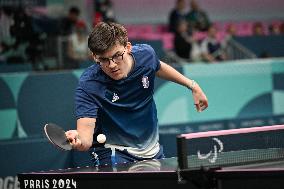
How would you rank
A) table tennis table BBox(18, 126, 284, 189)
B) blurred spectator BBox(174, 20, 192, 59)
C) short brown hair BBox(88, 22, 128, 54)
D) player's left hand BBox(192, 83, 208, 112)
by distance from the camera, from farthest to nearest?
blurred spectator BBox(174, 20, 192, 59) < player's left hand BBox(192, 83, 208, 112) < short brown hair BBox(88, 22, 128, 54) < table tennis table BBox(18, 126, 284, 189)

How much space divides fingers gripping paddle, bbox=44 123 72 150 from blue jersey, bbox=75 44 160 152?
21.8 inches

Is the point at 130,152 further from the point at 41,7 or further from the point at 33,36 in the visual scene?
the point at 41,7

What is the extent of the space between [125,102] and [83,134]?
59 cm

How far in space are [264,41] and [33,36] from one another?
4.71 m

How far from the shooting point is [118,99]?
5.77 m

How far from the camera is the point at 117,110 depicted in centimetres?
579

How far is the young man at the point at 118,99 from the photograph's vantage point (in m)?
5.50

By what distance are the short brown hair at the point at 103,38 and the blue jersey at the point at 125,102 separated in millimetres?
310

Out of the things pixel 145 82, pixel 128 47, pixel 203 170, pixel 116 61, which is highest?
pixel 128 47

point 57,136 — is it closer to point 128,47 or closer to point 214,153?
point 214,153

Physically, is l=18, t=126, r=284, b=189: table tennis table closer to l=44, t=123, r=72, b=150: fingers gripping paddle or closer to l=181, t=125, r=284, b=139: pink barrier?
l=181, t=125, r=284, b=139: pink barrier

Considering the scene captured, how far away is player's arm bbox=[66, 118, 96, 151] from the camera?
16.8 ft

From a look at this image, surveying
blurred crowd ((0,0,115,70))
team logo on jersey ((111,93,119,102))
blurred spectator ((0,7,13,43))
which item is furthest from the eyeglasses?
blurred spectator ((0,7,13,43))

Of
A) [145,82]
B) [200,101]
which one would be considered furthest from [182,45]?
[145,82]
